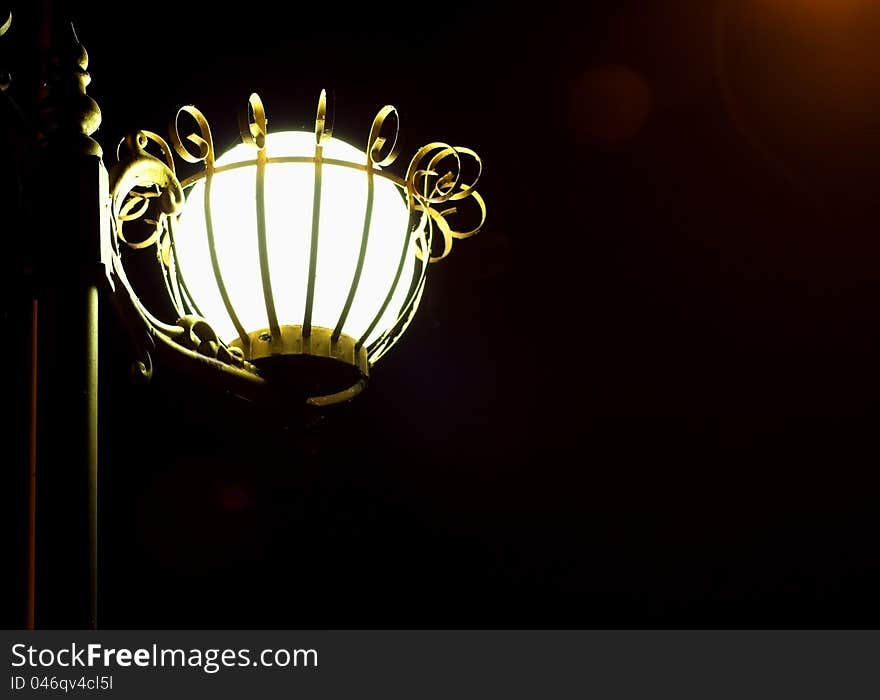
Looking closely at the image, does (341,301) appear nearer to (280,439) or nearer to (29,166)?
(280,439)

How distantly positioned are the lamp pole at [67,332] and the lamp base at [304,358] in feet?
1.31

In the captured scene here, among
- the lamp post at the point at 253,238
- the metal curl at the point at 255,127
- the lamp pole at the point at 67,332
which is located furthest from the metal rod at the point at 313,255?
the lamp pole at the point at 67,332

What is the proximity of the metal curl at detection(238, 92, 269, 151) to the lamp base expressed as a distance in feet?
1.07

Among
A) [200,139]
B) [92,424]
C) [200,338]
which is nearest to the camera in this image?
[92,424]

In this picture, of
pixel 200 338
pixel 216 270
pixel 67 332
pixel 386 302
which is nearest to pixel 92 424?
pixel 67 332

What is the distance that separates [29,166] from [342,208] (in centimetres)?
53

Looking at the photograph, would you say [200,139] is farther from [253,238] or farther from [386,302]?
[386,302]

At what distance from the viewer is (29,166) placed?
5.51 feet

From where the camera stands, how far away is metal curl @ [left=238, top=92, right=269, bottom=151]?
1.96 meters

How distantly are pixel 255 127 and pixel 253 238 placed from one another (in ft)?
0.63

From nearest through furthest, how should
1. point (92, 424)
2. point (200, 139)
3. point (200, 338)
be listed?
point (92, 424) → point (200, 338) → point (200, 139)

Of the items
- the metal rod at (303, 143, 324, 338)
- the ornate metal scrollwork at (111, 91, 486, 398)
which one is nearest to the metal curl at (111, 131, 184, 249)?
the ornate metal scrollwork at (111, 91, 486, 398)

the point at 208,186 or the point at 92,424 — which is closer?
the point at 92,424

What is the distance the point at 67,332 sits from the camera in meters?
1.51
